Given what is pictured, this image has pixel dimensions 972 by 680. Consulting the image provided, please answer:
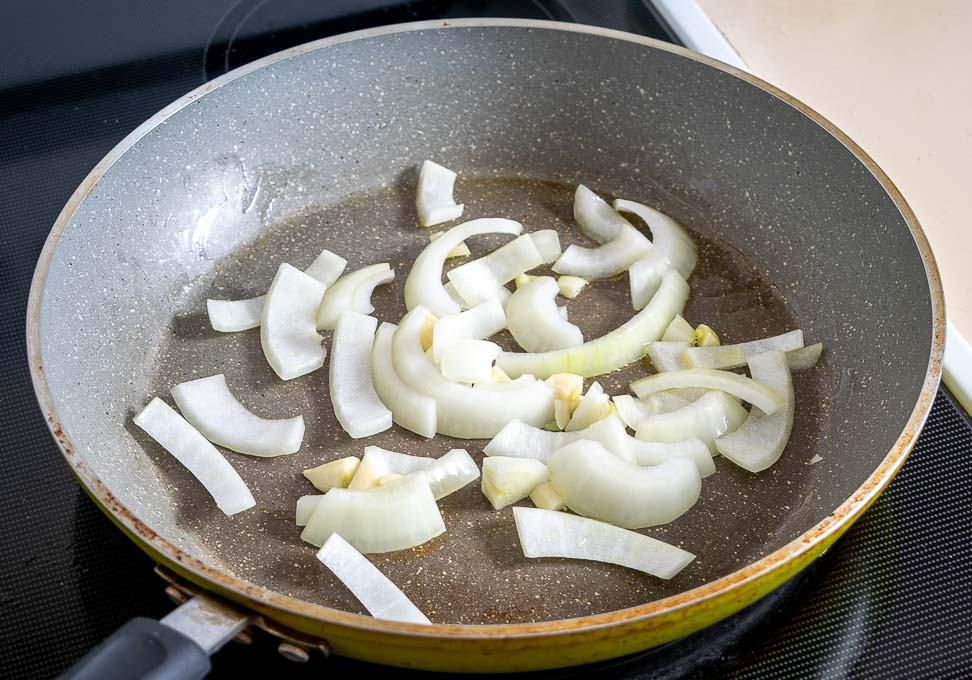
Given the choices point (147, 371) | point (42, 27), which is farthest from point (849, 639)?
point (42, 27)

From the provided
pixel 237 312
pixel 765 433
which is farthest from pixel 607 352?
pixel 237 312

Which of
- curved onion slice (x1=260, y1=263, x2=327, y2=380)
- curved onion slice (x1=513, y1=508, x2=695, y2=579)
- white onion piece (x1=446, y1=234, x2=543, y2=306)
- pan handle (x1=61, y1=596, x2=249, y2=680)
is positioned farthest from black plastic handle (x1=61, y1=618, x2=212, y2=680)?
white onion piece (x1=446, y1=234, x2=543, y2=306)

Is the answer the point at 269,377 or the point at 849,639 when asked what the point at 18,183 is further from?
the point at 849,639

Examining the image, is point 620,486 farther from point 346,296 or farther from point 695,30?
point 695,30

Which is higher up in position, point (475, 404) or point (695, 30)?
point (695, 30)

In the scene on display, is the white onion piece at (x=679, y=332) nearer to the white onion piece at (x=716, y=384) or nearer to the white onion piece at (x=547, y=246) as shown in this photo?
the white onion piece at (x=716, y=384)

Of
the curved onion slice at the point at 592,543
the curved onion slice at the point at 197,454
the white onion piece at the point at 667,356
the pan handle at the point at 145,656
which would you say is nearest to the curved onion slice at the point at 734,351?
the white onion piece at the point at 667,356

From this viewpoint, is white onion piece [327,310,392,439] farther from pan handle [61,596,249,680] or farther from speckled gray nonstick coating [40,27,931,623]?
pan handle [61,596,249,680]
